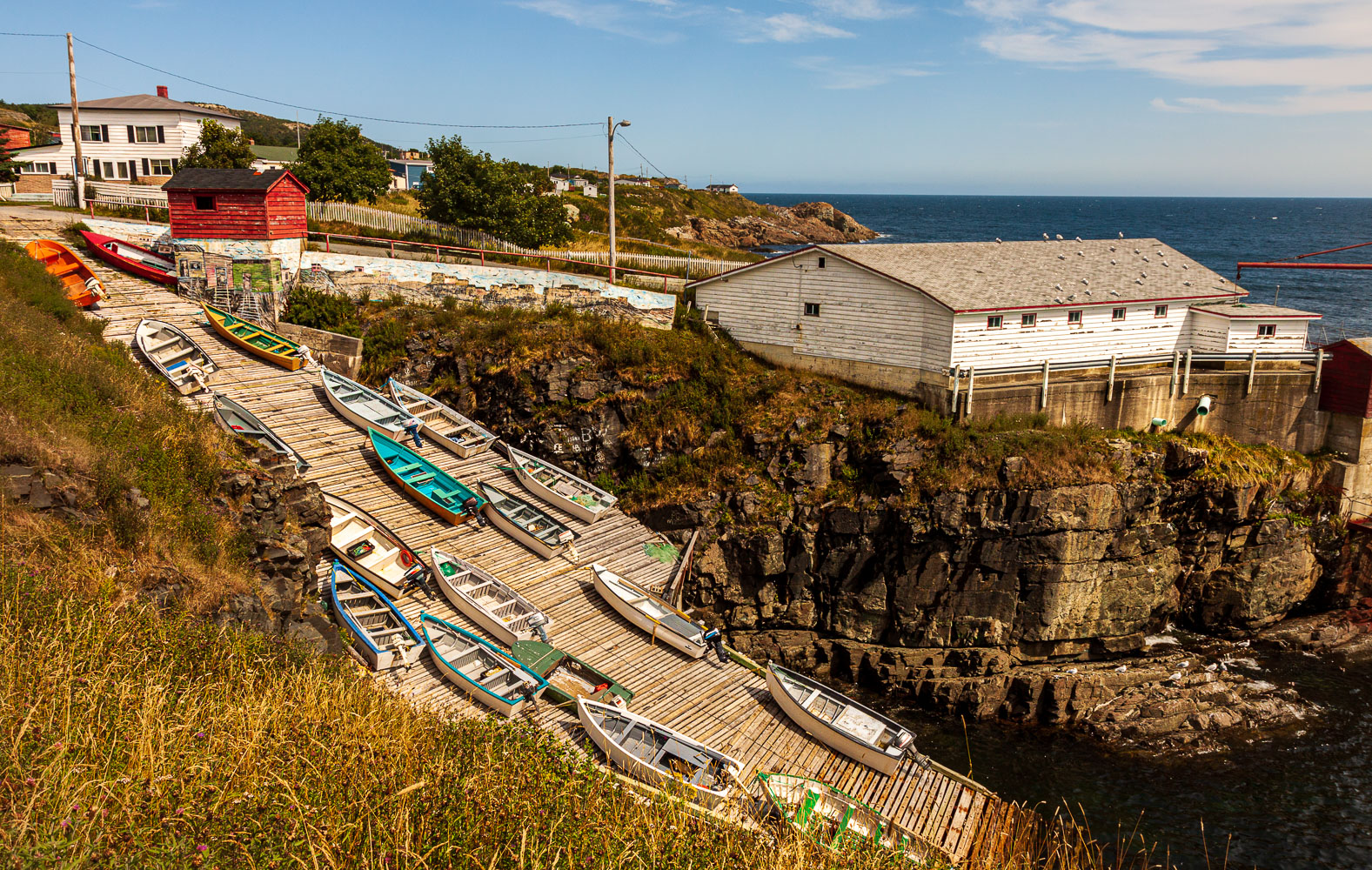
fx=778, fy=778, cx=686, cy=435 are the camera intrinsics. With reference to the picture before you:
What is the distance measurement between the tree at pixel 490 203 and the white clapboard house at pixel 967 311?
44.1ft

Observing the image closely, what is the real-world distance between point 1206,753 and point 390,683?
70.6 ft

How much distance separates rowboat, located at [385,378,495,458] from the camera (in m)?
26.8

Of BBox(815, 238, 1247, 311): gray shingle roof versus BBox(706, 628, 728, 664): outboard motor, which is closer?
BBox(706, 628, 728, 664): outboard motor

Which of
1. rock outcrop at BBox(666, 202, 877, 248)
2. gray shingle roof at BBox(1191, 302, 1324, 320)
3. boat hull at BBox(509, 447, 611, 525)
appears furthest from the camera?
rock outcrop at BBox(666, 202, 877, 248)

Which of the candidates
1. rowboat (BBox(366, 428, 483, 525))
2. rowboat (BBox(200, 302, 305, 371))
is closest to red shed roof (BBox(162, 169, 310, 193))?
rowboat (BBox(200, 302, 305, 371))

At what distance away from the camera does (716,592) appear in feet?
83.0

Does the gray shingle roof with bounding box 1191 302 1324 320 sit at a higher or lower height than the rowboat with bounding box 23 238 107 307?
lower

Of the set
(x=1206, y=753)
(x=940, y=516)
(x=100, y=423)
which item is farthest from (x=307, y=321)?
(x=1206, y=753)

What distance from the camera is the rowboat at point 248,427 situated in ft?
72.9

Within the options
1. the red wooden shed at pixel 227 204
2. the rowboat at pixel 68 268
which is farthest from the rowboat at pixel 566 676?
the rowboat at pixel 68 268

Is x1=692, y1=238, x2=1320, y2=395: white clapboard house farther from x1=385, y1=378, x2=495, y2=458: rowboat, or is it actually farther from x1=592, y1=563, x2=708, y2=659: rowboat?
x1=592, y1=563, x2=708, y2=659: rowboat

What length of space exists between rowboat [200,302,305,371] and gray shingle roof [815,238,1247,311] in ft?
64.9

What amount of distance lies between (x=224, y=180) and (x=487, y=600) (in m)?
22.1

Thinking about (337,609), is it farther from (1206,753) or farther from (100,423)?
(1206,753)
